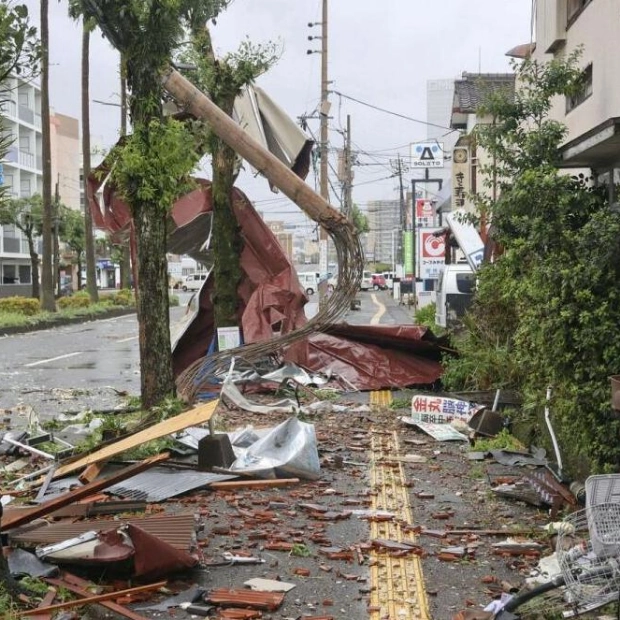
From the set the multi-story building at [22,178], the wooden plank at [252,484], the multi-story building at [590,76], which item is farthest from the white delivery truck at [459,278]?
the multi-story building at [22,178]

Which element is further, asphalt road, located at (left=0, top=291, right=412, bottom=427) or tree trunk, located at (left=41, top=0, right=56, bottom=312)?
tree trunk, located at (left=41, top=0, right=56, bottom=312)

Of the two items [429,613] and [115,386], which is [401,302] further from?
[429,613]

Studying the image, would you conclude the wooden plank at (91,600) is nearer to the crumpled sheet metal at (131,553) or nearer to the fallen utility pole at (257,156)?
the crumpled sheet metal at (131,553)

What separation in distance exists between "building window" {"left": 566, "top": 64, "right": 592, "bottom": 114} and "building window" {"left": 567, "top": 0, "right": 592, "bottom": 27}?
0.95m

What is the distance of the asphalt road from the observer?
40.9ft

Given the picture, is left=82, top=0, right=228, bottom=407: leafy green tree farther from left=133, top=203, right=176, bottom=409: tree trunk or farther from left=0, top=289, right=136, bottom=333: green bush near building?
left=0, top=289, right=136, bottom=333: green bush near building

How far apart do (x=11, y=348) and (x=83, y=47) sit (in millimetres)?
18909

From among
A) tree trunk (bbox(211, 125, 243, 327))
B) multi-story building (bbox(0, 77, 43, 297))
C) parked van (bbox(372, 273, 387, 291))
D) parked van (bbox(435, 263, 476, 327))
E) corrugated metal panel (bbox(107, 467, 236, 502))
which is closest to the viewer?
corrugated metal panel (bbox(107, 467, 236, 502))

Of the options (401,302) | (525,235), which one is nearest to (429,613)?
(525,235)

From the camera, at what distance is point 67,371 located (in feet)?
54.1

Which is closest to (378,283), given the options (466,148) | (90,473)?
(466,148)

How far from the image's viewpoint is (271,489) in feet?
23.3

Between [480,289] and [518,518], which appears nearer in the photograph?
[518,518]

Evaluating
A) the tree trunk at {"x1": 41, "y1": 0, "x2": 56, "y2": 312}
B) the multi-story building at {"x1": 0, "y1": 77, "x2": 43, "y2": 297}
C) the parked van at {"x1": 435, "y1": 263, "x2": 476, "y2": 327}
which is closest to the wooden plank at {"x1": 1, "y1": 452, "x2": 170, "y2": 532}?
the parked van at {"x1": 435, "y1": 263, "x2": 476, "y2": 327}
